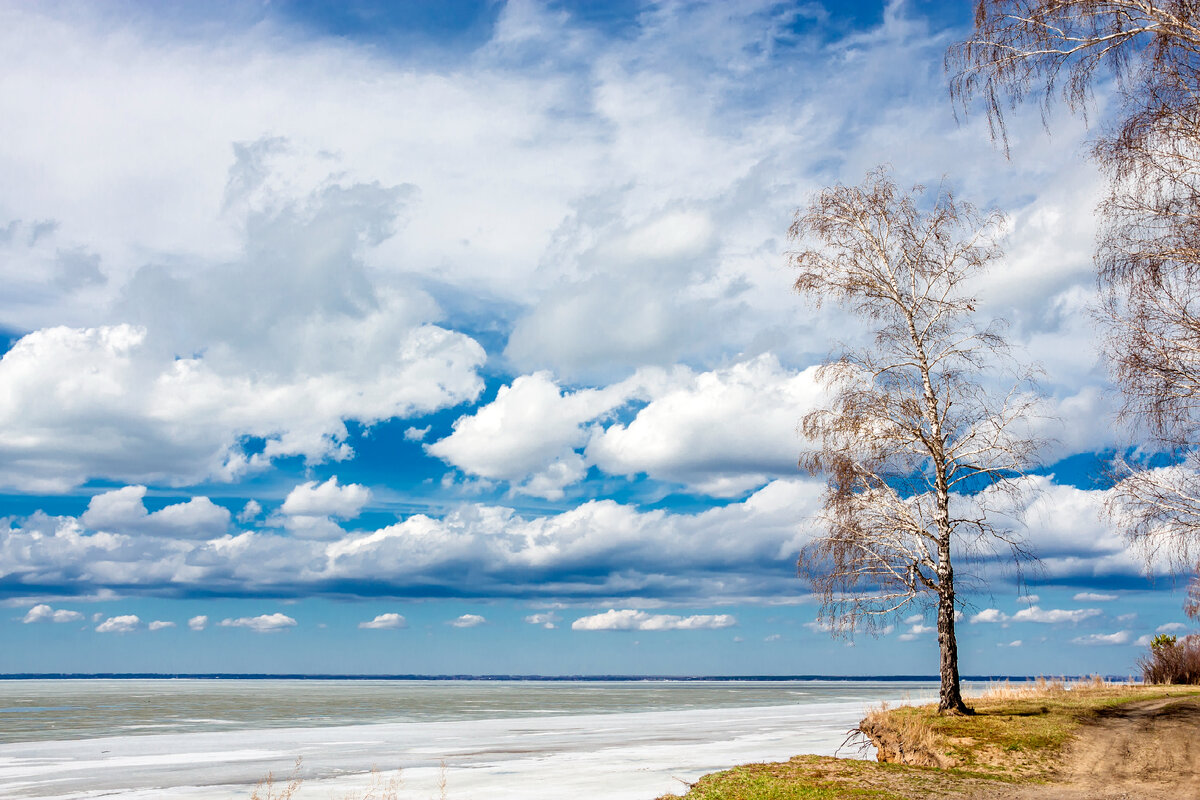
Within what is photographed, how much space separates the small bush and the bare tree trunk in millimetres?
17789

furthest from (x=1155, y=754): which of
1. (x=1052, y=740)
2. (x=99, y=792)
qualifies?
(x=99, y=792)

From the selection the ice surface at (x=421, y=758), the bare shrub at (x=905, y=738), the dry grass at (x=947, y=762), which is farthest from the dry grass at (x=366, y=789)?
the bare shrub at (x=905, y=738)

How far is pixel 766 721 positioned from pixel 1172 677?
21.0 metres

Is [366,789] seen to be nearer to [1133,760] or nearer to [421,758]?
[421,758]

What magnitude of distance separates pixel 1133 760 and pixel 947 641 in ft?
14.9

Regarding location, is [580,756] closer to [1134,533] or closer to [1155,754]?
[1155,754]

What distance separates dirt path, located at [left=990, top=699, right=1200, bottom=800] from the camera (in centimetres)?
1485

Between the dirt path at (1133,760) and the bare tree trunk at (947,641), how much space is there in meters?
2.69

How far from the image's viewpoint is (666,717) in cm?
5544

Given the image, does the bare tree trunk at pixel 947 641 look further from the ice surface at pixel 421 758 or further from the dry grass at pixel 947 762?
the ice surface at pixel 421 758

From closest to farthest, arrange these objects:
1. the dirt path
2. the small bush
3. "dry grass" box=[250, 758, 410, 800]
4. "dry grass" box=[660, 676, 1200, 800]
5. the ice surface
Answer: "dry grass" box=[660, 676, 1200, 800] < the dirt path < "dry grass" box=[250, 758, 410, 800] < the ice surface < the small bush

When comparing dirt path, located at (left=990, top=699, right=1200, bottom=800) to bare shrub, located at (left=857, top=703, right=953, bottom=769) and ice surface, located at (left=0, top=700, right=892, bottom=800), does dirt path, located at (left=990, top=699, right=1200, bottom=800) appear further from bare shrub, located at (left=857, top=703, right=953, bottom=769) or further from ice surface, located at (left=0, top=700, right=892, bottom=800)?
ice surface, located at (left=0, top=700, right=892, bottom=800)

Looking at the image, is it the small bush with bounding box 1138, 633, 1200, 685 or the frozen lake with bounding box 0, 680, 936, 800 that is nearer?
the frozen lake with bounding box 0, 680, 936, 800

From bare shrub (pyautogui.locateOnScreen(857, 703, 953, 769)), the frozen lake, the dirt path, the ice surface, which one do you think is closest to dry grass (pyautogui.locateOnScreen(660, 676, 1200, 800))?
bare shrub (pyautogui.locateOnScreen(857, 703, 953, 769))
